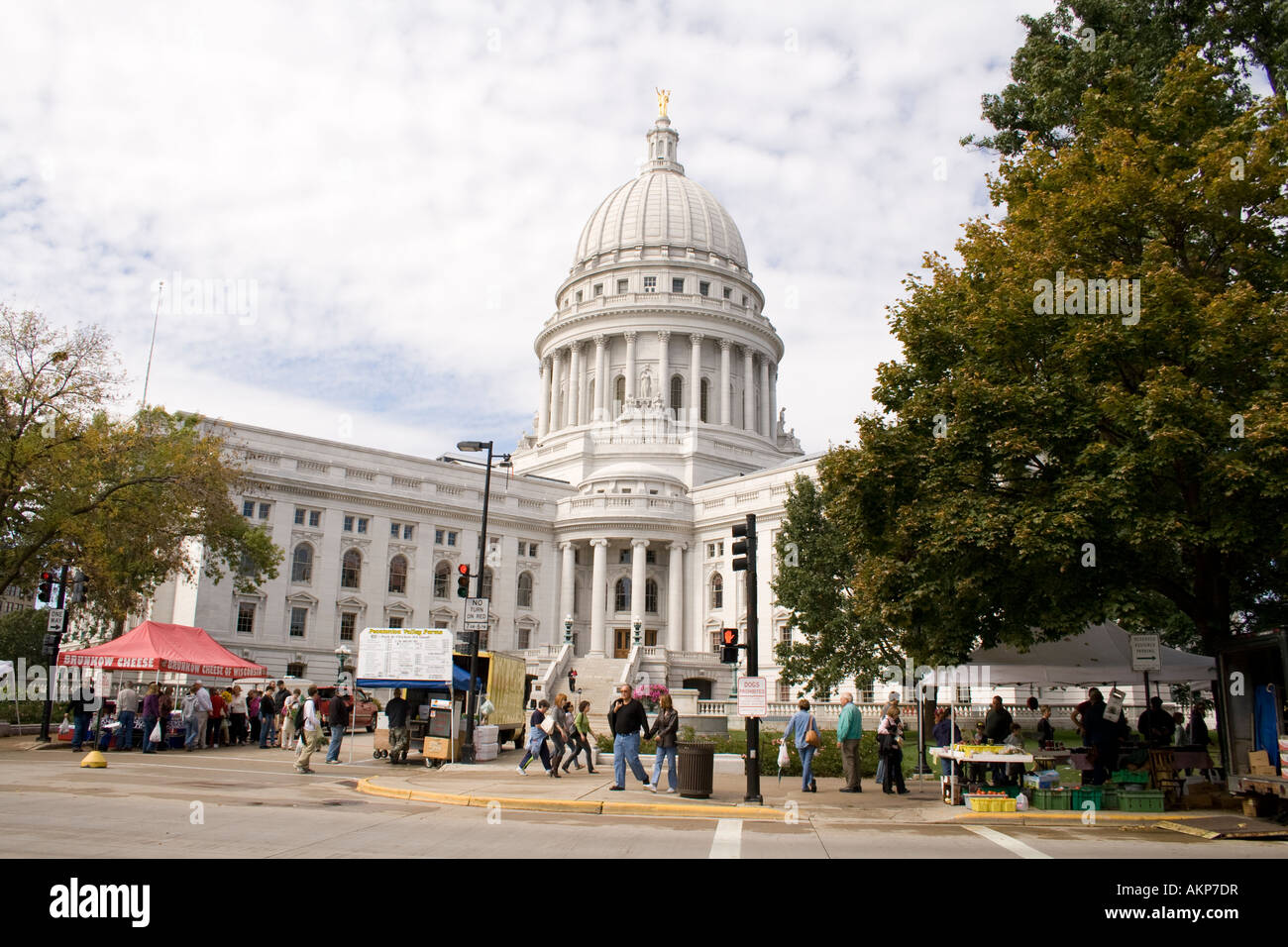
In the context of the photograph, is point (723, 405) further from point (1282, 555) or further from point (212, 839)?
point (212, 839)

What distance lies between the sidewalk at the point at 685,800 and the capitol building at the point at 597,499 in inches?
1427

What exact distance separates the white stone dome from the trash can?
82.4 metres

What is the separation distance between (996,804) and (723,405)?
7418cm

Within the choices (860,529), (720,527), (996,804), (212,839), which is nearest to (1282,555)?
(996,804)

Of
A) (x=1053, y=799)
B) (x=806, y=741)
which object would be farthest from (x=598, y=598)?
(x=1053, y=799)

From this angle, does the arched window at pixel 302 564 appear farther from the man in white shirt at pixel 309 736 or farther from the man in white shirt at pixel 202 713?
the man in white shirt at pixel 309 736

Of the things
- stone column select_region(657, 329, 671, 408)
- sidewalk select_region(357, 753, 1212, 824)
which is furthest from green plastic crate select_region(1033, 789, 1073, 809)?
stone column select_region(657, 329, 671, 408)

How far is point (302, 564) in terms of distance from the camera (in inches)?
2547

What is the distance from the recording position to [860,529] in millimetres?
23125

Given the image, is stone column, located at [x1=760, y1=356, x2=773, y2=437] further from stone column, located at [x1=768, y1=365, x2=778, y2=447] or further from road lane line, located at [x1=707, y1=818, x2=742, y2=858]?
road lane line, located at [x1=707, y1=818, x2=742, y2=858]

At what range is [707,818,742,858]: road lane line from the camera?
12447mm

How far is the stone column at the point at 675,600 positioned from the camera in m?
73.2

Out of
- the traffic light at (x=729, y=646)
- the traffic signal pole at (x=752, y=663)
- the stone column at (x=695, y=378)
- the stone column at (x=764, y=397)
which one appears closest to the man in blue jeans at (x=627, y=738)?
the traffic light at (x=729, y=646)

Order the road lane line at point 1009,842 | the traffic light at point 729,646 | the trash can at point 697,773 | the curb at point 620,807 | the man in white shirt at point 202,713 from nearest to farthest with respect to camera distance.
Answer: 1. the road lane line at point 1009,842
2. the curb at point 620,807
3. the trash can at point 697,773
4. the traffic light at point 729,646
5. the man in white shirt at point 202,713
